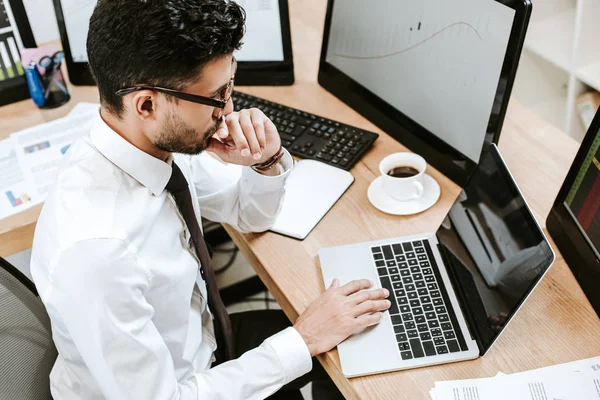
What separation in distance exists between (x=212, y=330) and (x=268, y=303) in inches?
35.0

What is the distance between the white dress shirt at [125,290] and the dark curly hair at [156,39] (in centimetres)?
13

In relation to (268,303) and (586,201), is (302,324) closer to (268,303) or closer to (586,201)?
(586,201)

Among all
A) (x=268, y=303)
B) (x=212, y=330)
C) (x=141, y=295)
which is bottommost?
(x=268, y=303)

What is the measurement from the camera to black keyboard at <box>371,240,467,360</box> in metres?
1.01

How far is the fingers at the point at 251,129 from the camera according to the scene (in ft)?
3.92

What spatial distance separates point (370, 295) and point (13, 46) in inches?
48.2

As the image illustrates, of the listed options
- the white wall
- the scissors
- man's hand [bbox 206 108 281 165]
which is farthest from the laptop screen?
the white wall

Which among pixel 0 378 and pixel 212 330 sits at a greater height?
pixel 0 378

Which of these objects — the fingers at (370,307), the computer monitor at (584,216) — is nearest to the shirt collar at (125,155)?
the fingers at (370,307)

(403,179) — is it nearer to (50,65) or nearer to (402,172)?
(402,172)

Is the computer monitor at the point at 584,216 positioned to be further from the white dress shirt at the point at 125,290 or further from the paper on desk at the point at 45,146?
the paper on desk at the point at 45,146

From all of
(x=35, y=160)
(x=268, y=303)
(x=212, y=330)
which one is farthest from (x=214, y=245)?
(x=212, y=330)

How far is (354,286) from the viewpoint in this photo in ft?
3.59

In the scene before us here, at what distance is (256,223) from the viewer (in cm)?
125
